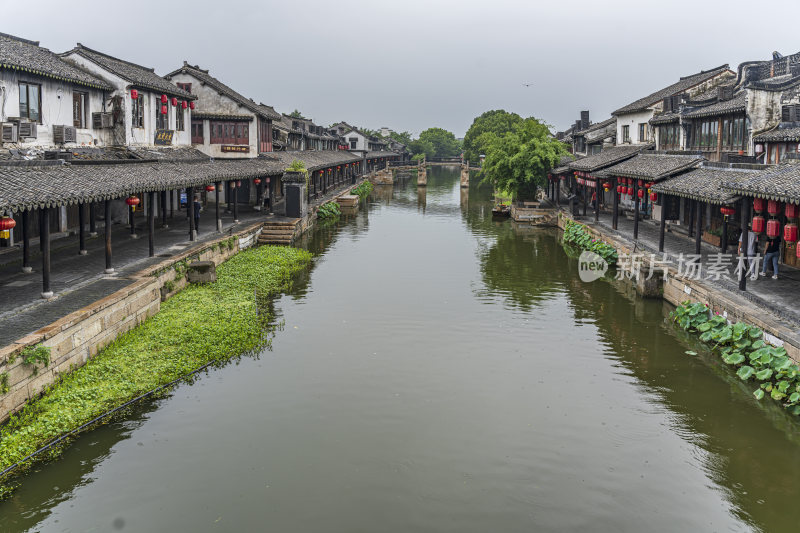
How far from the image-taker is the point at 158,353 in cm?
1560

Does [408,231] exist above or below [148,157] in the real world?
below

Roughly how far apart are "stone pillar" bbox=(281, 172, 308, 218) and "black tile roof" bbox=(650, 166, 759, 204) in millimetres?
20558

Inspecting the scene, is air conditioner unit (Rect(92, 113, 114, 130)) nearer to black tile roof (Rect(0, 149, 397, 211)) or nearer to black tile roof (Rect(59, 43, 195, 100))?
black tile roof (Rect(59, 43, 195, 100))

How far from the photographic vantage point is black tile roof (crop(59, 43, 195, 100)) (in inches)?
1196

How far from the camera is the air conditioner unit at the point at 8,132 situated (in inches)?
882

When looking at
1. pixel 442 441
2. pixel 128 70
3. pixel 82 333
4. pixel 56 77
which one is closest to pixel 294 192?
pixel 128 70

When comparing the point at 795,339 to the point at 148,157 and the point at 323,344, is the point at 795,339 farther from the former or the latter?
the point at 148,157

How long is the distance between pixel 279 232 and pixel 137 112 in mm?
9118

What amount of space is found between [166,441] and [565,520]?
7.21 metres

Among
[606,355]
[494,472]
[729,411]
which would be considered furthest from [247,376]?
[729,411]

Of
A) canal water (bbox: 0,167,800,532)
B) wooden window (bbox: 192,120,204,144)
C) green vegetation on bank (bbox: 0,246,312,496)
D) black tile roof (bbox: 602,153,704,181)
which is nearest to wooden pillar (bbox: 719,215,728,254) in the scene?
black tile roof (bbox: 602,153,704,181)

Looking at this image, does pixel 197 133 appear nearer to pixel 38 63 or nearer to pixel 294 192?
pixel 294 192

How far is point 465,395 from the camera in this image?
14570 millimetres

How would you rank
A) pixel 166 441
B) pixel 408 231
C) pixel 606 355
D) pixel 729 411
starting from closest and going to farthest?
pixel 166 441
pixel 729 411
pixel 606 355
pixel 408 231
